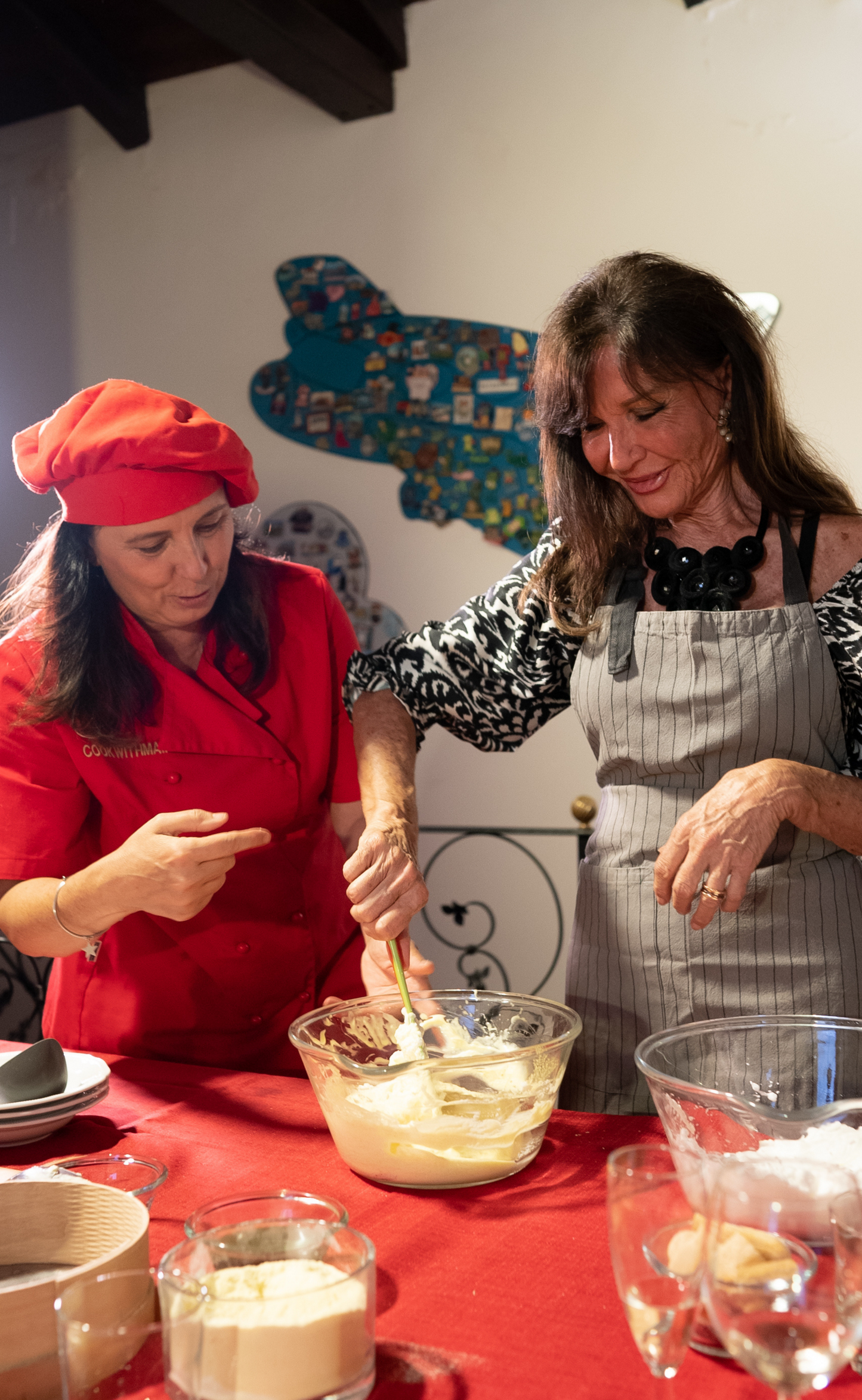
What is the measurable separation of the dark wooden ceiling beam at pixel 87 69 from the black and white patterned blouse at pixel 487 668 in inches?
128

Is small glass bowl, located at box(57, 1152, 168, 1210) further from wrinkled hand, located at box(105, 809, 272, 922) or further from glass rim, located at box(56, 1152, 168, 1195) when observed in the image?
wrinkled hand, located at box(105, 809, 272, 922)

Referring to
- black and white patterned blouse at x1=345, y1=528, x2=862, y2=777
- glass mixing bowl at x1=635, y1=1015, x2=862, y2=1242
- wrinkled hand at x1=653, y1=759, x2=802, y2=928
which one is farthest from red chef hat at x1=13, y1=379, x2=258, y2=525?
glass mixing bowl at x1=635, y1=1015, x2=862, y2=1242

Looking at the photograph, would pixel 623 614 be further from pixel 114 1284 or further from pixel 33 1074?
pixel 114 1284

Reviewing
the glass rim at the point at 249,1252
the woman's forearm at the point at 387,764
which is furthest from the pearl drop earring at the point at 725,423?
the glass rim at the point at 249,1252

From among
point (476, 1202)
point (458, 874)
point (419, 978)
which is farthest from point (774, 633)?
point (458, 874)

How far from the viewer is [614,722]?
1562mm

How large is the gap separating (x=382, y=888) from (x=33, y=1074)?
0.45 m

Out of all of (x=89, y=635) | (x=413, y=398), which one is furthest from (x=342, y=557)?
(x=89, y=635)

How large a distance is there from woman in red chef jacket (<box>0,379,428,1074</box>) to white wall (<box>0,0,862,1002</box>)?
6.23 feet

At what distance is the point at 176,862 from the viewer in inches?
55.8

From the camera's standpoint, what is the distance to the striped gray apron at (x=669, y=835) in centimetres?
145

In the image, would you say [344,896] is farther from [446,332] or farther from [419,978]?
[446,332]

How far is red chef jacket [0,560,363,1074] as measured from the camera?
1.73 meters

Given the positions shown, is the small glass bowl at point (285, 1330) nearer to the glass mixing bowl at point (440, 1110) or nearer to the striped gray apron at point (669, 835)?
the glass mixing bowl at point (440, 1110)
